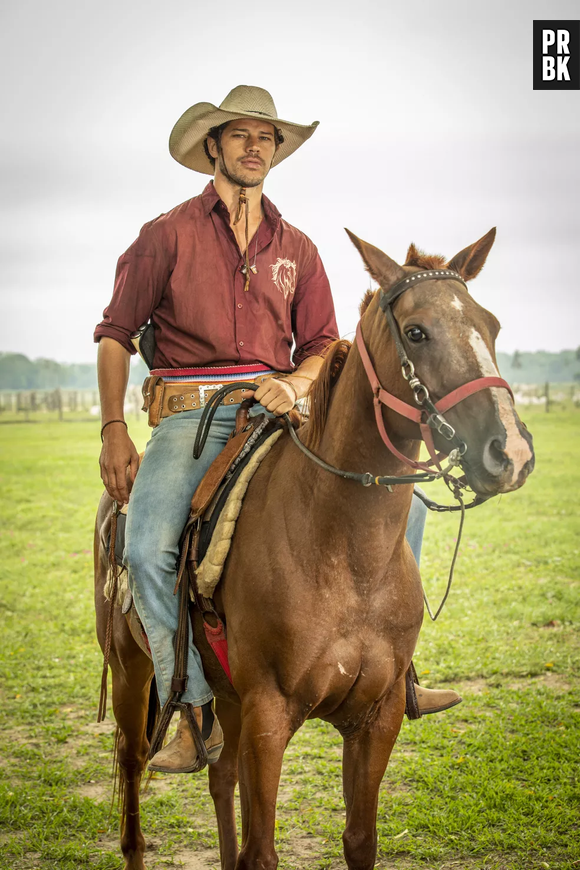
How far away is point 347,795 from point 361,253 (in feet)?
7.11

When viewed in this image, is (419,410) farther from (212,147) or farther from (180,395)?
(212,147)

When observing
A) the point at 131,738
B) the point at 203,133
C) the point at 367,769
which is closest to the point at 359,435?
the point at 367,769

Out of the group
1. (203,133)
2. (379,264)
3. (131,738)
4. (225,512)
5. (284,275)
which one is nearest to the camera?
(379,264)

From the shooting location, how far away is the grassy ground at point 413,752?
4422 mm

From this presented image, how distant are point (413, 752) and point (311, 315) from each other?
3.51 metres

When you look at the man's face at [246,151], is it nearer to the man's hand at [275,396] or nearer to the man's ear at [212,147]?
the man's ear at [212,147]

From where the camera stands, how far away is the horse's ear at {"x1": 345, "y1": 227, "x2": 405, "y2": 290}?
2.65 m

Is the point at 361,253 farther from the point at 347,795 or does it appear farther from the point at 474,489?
the point at 347,795

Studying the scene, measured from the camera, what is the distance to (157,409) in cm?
→ 365

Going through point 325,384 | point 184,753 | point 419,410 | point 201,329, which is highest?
point 201,329

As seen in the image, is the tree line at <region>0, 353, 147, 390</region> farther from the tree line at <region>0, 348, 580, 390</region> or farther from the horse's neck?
the horse's neck

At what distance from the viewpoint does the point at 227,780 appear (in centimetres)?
413

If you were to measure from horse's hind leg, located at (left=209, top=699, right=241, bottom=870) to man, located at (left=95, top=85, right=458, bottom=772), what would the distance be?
0.50 m

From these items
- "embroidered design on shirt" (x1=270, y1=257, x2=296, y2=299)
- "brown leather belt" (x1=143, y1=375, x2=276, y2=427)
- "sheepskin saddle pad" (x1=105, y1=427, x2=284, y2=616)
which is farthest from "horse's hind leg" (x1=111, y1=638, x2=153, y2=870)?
"embroidered design on shirt" (x1=270, y1=257, x2=296, y2=299)
